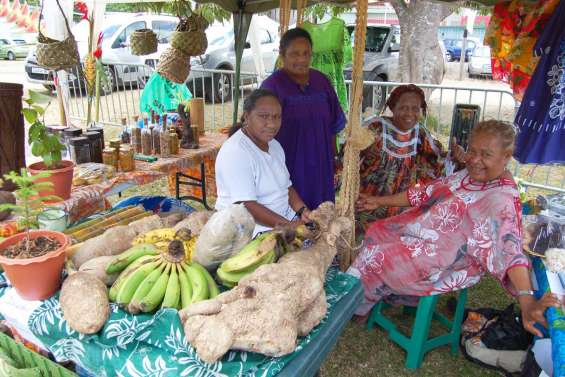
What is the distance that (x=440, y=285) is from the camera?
2.43m

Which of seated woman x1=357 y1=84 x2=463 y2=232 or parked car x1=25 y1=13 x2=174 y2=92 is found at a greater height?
parked car x1=25 y1=13 x2=174 y2=92

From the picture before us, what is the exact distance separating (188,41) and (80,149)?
1.46 m

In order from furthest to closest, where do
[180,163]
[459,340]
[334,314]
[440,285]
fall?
[180,163] < [459,340] < [440,285] < [334,314]

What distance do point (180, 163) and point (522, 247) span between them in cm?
257

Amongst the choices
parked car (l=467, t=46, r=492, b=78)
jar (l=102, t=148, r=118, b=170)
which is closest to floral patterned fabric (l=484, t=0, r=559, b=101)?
jar (l=102, t=148, r=118, b=170)

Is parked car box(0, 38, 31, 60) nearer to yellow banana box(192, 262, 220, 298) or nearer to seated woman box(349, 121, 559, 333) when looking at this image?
seated woman box(349, 121, 559, 333)

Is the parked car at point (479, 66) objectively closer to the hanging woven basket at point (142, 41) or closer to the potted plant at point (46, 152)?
the hanging woven basket at point (142, 41)

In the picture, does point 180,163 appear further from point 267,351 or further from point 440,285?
point 267,351

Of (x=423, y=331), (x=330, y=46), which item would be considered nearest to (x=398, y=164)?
(x=423, y=331)

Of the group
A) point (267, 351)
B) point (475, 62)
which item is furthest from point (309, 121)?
point (475, 62)

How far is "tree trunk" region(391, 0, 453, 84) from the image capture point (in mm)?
8586

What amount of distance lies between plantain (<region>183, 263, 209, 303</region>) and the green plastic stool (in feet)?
5.33

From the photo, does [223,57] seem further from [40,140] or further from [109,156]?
[40,140]

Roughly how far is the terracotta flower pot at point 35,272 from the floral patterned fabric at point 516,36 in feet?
10.8
